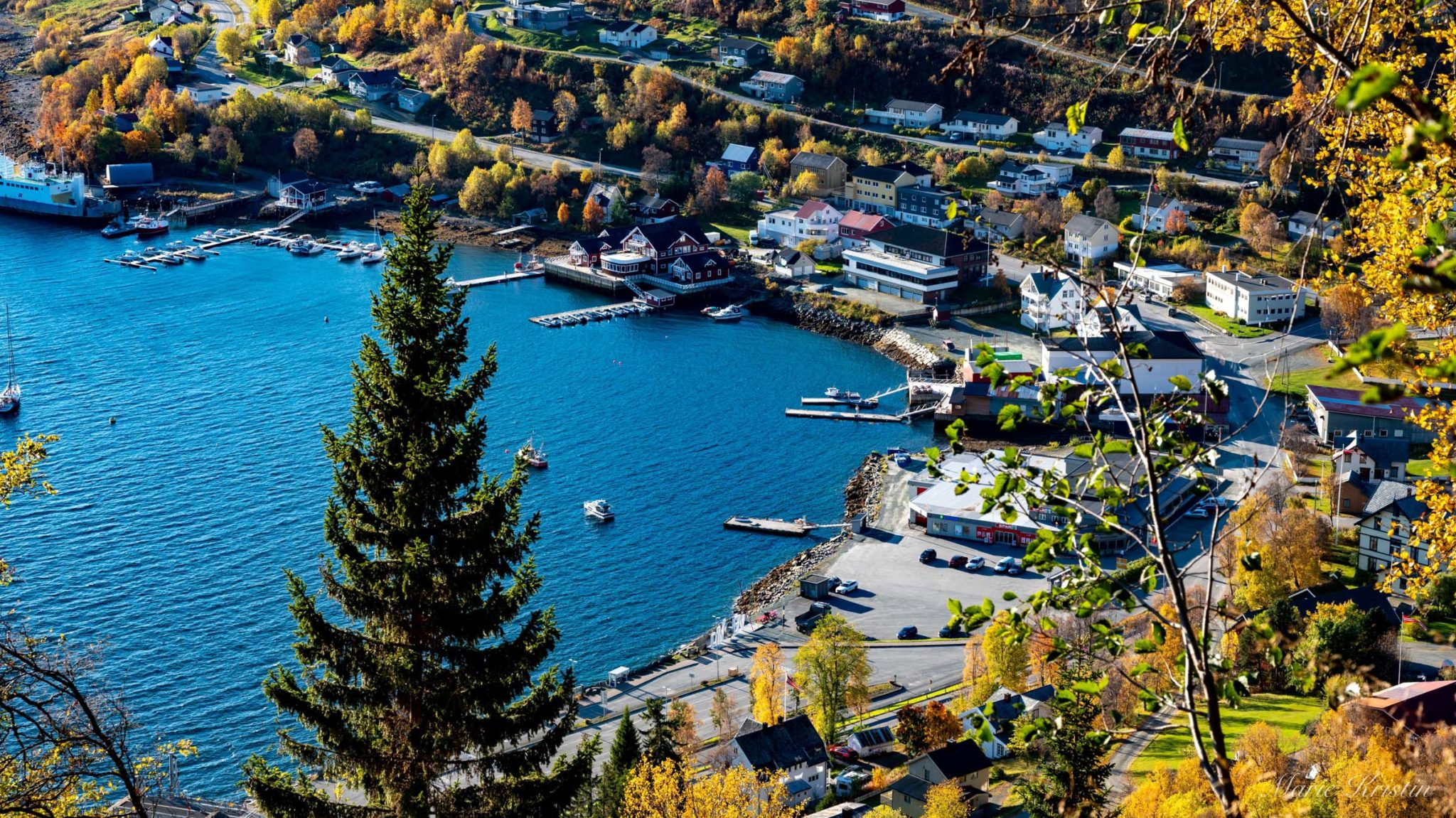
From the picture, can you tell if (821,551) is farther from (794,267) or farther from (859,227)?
(859,227)

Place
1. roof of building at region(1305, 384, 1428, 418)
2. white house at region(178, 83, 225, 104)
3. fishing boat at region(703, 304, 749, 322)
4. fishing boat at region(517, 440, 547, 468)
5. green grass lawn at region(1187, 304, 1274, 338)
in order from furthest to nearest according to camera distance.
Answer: white house at region(178, 83, 225, 104)
fishing boat at region(703, 304, 749, 322)
green grass lawn at region(1187, 304, 1274, 338)
roof of building at region(1305, 384, 1428, 418)
fishing boat at region(517, 440, 547, 468)

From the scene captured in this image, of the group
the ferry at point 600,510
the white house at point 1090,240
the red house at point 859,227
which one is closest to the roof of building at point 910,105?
the red house at point 859,227

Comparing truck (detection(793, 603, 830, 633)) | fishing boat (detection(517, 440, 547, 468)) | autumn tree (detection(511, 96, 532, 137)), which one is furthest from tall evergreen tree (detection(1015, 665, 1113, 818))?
autumn tree (detection(511, 96, 532, 137))

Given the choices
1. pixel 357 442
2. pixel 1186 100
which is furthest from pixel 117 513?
pixel 1186 100

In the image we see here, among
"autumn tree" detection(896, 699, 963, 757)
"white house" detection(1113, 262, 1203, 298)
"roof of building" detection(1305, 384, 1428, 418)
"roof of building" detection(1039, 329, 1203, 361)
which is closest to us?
"autumn tree" detection(896, 699, 963, 757)

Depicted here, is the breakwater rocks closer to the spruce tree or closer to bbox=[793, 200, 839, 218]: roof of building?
bbox=[793, 200, 839, 218]: roof of building

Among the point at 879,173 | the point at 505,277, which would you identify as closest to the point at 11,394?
the point at 505,277
